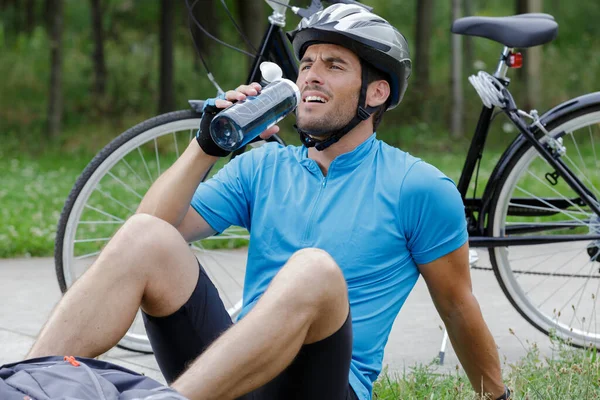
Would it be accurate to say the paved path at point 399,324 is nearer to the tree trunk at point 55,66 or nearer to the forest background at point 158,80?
the forest background at point 158,80

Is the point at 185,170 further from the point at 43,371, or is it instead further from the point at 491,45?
the point at 491,45

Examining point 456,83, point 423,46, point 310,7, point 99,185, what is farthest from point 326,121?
point 423,46

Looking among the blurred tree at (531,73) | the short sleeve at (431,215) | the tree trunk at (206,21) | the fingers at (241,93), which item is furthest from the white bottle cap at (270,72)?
the tree trunk at (206,21)

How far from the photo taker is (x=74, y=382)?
2396 millimetres

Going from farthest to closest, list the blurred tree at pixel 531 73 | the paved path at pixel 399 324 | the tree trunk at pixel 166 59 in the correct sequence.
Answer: the tree trunk at pixel 166 59
the blurred tree at pixel 531 73
the paved path at pixel 399 324

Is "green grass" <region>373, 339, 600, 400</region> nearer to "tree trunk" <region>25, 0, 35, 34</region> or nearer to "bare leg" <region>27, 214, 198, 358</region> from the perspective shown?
"bare leg" <region>27, 214, 198, 358</region>

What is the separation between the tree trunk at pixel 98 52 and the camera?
17.9m

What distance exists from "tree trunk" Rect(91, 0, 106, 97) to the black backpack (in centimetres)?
1576

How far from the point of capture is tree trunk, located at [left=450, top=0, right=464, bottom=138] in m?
14.6

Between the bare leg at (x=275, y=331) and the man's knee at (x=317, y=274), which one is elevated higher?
the man's knee at (x=317, y=274)

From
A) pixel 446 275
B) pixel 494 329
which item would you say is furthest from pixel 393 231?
pixel 494 329

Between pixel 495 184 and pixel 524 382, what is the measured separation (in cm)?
101

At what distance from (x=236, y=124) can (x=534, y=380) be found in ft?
5.19

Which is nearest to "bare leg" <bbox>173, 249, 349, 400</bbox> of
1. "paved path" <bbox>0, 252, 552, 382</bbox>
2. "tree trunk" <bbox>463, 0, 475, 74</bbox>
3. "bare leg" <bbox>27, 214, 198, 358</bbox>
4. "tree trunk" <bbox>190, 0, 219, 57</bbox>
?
"bare leg" <bbox>27, 214, 198, 358</bbox>
